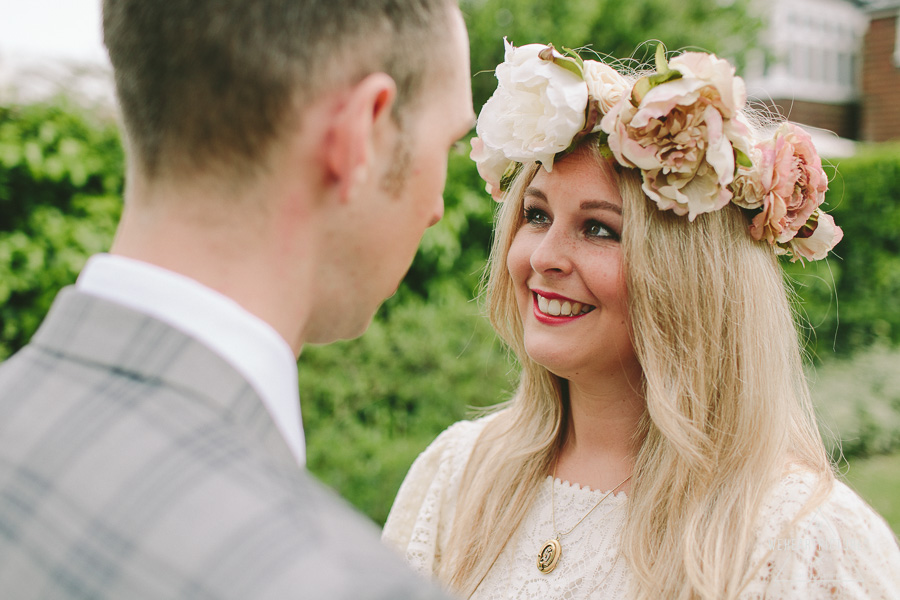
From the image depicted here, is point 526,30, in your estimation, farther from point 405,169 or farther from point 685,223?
point 405,169

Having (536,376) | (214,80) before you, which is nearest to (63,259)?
(536,376)

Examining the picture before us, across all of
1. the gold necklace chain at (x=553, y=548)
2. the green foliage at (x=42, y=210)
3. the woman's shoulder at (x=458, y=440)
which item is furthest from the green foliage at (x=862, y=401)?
the green foliage at (x=42, y=210)

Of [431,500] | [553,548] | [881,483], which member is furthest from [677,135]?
[881,483]

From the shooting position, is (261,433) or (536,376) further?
(536,376)

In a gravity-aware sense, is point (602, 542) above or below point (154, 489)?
below

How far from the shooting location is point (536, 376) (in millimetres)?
2639

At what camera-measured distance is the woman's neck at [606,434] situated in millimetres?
2307

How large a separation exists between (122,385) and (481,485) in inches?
66.6

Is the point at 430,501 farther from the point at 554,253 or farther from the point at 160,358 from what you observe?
the point at 160,358

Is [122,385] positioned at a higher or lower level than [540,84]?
higher

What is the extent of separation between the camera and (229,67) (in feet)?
3.34

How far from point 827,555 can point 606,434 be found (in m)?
0.69

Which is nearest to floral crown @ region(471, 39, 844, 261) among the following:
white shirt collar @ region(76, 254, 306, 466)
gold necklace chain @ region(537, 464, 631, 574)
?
gold necklace chain @ region(537, 464, 631, 574)

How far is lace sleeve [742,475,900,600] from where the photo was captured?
1844mm
